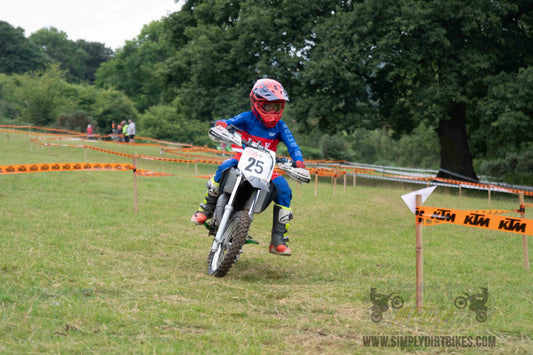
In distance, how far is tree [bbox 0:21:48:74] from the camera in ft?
294

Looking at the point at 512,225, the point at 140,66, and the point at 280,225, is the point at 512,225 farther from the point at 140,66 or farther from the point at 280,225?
the point at 140,66

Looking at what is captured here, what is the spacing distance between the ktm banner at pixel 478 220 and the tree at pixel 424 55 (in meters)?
19.2

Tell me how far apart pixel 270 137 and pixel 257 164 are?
2.71ft

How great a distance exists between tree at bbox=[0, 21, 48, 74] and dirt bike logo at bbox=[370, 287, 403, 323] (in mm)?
92654

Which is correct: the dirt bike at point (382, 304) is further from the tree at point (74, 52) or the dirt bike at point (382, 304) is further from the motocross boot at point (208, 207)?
the tree at point (74, 52)

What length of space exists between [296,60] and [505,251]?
63.6 ft

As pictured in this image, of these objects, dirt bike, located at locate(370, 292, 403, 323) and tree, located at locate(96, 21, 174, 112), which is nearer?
dirt bike, located at locate(370, 292, 403, 323)

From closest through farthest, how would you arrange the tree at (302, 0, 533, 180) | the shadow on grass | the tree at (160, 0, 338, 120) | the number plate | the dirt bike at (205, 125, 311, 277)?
the dirt bike at (205, 125, 311, 277) → the number plate → the shadow on grass → the tree at (302, 0, 533, 180) → the tree at (160, 0, 338, 120)

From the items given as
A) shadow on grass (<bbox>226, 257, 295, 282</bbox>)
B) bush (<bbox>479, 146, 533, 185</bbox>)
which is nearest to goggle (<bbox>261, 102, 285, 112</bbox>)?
shadow on grass (<bbox>226, 257, 295, 282</bbox>)

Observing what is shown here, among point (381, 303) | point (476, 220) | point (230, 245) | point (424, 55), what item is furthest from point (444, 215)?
point (424, 55)

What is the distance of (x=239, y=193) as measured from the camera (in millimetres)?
7086

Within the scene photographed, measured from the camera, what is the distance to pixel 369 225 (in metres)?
13.5

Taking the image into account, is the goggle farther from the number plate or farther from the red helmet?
the number plate

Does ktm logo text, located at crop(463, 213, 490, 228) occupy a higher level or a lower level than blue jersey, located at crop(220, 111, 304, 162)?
lower
